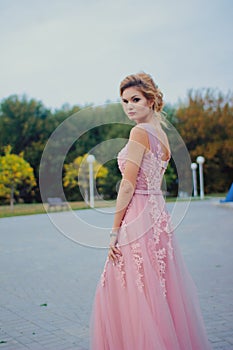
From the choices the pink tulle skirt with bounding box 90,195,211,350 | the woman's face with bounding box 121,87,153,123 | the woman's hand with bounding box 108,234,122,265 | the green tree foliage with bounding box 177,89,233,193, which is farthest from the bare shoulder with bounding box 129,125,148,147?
the green tree foliage with bounding box 177,89,233,193

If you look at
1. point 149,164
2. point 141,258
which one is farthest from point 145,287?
point 149,164

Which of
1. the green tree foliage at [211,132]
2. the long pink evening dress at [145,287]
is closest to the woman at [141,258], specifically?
the long pink evening dress at [145,287]

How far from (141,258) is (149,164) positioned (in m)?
A: 0.52

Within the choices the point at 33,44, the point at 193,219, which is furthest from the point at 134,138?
the point at 33,44

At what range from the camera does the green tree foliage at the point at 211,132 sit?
34.1m

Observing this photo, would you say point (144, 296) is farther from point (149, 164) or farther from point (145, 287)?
point (149, 164)

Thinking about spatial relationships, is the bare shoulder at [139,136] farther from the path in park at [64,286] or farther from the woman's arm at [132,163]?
the path in park at [64,286]

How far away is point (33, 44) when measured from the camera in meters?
25.4

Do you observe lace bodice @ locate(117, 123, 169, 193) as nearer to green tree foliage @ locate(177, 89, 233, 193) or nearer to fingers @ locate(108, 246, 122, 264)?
fingers @ locate(108, 246, 122, 264)

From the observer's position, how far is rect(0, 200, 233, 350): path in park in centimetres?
371

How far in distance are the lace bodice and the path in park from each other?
93 centimetres

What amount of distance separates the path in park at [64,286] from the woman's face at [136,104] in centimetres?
106

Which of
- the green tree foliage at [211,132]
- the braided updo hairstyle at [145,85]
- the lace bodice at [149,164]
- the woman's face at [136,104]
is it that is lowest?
the lace bodice at [149,164]

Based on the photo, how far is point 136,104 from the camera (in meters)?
2.66
